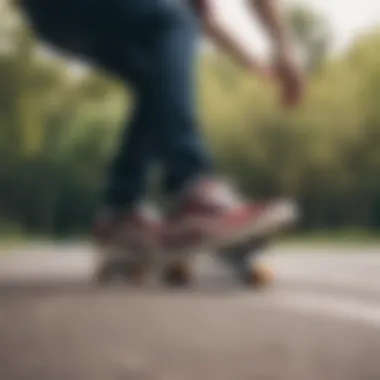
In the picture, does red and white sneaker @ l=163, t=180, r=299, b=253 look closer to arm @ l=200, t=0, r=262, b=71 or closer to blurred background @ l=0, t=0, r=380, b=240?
blurred background @ l=0, t=0, r=380, b=240

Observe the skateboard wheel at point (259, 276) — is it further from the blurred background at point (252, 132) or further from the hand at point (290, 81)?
the hand at point (290, 81)

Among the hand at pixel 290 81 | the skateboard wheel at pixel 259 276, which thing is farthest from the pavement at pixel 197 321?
the hand at pixel 290 81

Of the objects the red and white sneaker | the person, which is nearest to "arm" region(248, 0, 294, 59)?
the person

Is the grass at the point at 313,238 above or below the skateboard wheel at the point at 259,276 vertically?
above

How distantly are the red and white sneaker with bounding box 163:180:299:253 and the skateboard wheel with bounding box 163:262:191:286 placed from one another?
0.02 metres

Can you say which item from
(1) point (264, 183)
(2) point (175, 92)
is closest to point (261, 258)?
(1) point (264, 183)

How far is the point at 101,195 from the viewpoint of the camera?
90cm

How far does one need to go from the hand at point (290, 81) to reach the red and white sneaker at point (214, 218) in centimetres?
10

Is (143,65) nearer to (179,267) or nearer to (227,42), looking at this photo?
(227,42)

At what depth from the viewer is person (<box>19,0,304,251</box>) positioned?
90 centimetres

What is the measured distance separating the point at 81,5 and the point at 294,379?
0.43 meters

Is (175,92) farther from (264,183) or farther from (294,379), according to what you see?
(294,379)

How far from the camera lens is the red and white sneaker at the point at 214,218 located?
2.89 ft

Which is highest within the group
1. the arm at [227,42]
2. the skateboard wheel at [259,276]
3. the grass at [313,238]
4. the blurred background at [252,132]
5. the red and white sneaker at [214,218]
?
the arm at [227,42]
